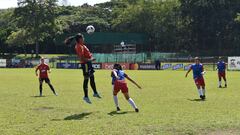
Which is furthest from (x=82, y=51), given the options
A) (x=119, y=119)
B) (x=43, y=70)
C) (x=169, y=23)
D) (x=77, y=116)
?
(x=169, y=23)

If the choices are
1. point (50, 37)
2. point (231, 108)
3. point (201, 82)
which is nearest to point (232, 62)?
point (201, 82)

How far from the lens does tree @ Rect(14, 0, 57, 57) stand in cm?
11019

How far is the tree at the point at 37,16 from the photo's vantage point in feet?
362

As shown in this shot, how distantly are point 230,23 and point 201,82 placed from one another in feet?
255

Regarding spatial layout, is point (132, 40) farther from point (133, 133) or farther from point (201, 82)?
point (133, 133)

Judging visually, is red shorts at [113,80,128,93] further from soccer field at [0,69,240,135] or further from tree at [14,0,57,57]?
tree at [14,0,57,57]

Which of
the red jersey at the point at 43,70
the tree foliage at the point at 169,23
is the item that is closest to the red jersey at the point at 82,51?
the red jersey at the point at 43,70

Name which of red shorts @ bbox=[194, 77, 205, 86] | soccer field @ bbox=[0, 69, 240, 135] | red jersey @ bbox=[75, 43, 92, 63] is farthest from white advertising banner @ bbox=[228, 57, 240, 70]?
red jersey @ bbox=[75, 43, 92, 63]

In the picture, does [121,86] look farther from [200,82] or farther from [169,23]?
[169,23]

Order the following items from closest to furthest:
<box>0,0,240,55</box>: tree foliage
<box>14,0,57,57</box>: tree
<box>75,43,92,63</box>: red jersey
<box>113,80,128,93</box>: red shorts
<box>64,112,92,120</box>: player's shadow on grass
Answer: <box>64,112,92,120</box>: player's shadow on grass < <box>75,43,92,63</box>: red jersey < <box>113,80,128,93</box>: red shorts < <box>0,0,240,55</box>: tree foliage < <box>14,0,57,57</box>: tree

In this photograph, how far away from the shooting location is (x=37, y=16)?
11088 cm

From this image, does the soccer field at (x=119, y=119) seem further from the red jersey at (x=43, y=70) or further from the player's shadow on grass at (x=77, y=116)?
the red jersey at (x=43, y=70)

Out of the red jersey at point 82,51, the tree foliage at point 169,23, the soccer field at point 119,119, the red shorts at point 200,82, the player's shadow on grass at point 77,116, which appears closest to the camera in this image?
the soccer field at point 119,119

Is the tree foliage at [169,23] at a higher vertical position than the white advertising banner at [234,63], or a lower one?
higher
